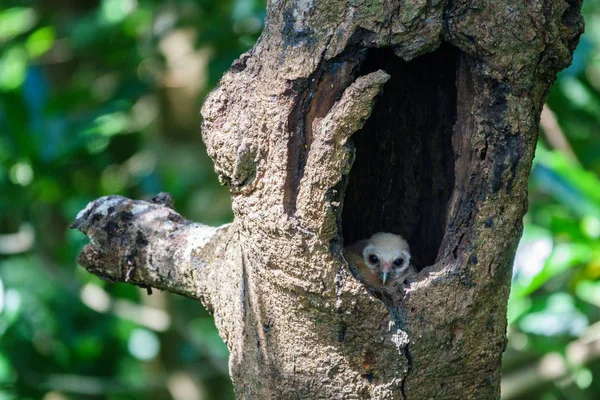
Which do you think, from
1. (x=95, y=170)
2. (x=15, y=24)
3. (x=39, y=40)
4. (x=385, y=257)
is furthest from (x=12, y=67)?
(x=385, y=257)

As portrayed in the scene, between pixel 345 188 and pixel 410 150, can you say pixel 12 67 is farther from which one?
pixel 345 188

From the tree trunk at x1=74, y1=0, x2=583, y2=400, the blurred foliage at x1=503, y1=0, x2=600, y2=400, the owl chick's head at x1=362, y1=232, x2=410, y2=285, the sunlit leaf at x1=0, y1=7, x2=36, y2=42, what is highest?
the sunlit leaf at x1=0, y1=7, x2=36, y2=42

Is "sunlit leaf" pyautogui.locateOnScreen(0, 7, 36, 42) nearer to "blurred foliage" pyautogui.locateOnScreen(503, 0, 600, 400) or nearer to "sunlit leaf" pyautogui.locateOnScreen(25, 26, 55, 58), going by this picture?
"sunlit leaf" pyautogui.locateOnScreen(25, 26, 55, 58)

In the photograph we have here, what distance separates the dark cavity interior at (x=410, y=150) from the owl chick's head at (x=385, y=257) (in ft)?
0.73

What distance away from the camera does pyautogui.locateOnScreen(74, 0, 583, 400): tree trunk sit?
2.03 metres

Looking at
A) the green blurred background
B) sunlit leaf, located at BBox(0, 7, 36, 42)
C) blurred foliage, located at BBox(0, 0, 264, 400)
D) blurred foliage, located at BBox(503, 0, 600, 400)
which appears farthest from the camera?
sunlit leaf, located at BBox(0, 7, 36, 42)

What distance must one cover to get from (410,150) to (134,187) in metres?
3.74

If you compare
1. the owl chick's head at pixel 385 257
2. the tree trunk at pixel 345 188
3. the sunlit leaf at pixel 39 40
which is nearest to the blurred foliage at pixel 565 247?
the owl chick's head at pixel 385 257

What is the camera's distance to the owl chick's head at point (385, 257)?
3.35 meters

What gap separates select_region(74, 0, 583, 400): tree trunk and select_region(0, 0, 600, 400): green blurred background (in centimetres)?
157

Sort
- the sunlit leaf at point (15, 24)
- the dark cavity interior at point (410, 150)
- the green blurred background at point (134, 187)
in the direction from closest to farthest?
the dark cavity interior at point (410, 150)
the green blurred background at point (134, 187)
the sunlit leaf at point (15, 24)

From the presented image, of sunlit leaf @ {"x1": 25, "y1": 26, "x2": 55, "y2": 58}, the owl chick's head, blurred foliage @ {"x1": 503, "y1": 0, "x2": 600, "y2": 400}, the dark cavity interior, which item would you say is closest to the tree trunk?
the dark cavity interior

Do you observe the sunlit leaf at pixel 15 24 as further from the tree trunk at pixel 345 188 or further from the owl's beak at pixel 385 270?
Answer: the tree trunk at pixel 345 188

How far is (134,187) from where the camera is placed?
6.11m
